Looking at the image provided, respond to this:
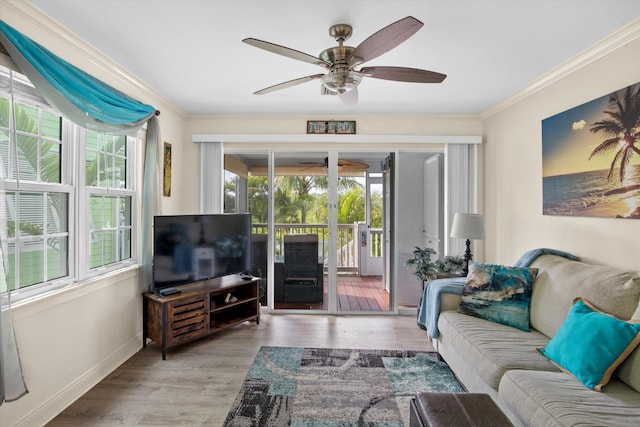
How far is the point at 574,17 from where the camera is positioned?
193 centimetres

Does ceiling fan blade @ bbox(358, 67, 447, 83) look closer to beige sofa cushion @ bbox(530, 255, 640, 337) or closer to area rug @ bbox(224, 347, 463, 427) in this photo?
beige sofa cushion @ bbox(530, 255, 640, 337)

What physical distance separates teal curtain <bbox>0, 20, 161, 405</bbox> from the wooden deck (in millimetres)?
1999

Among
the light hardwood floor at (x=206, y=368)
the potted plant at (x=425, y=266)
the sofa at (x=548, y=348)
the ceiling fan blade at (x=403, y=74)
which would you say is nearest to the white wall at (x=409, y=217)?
the light hardwood floor at (x=206, y=368)

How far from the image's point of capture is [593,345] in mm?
1687

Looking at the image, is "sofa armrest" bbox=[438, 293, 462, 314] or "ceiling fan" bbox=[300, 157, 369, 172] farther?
"ceiling fan" bbox=[300, 157, 369, 172]

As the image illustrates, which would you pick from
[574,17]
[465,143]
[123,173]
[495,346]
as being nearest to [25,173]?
[123,173]

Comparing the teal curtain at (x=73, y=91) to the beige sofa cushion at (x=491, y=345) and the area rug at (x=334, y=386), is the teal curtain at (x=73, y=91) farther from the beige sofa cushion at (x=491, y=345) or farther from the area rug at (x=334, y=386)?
the beige sofa cushion at (x=491, y=345)

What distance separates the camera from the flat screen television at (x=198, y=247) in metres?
2.92

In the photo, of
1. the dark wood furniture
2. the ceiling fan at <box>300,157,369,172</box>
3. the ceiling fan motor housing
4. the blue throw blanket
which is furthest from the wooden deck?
the ceiling fan motor housing

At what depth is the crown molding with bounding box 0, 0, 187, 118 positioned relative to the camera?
1.81m

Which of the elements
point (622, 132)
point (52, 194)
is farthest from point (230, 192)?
point (622, 132)

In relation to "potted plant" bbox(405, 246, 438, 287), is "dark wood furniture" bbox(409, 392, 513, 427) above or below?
below

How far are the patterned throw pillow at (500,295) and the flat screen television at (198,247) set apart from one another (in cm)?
226

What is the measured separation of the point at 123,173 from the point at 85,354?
1491mm
